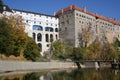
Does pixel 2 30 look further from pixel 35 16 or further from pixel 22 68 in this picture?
pixel 35 16

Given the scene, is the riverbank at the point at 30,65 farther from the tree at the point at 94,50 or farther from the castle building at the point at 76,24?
the castle building at the point at 76,24

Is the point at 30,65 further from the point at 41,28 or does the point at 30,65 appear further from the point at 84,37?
the point at 84,37

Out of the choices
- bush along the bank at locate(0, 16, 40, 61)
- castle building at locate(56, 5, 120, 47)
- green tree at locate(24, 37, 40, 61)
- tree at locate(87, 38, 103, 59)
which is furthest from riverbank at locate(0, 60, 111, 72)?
castle building at locate(56, 5, 120, 47)

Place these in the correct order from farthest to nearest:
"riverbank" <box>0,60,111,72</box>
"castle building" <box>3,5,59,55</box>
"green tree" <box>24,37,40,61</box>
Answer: "castle building" <box>3,5,59,55</box> < "green tree" <box>24,37,40,61</box> < "riverbank" <box>0,60,111,72</box>

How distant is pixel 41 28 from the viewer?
95.5m

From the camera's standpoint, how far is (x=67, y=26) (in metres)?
99.6

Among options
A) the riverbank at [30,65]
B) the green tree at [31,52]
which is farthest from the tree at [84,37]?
the green tree at [31,52]

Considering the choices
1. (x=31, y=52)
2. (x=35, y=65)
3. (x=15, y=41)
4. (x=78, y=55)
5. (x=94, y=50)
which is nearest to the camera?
(x=35, y=65)

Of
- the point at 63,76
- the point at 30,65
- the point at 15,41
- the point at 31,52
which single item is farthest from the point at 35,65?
the point at 63,76

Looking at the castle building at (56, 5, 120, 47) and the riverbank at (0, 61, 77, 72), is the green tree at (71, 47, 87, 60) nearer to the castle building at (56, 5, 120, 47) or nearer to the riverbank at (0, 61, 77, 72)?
the riverbank at (0, 61, 77, 72)

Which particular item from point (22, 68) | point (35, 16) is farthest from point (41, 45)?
point (22, 68)

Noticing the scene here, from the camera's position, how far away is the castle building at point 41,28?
293 feet

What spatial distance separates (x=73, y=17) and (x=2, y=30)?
44.4 m

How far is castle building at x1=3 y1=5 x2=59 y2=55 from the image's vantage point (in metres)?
89.4
